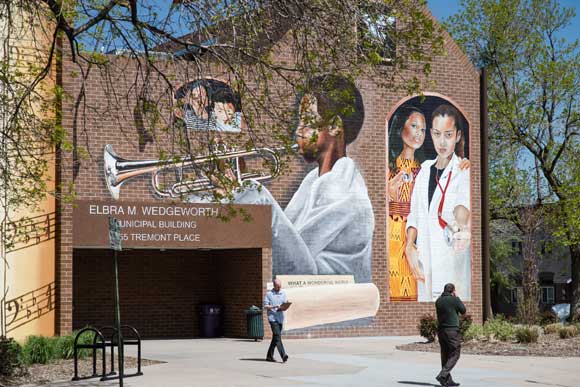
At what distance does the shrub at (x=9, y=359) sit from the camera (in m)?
17.1

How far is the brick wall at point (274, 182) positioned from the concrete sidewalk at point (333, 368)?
3154mm

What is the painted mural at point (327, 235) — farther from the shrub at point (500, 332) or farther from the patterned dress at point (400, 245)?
the shrub at point (500, 332)

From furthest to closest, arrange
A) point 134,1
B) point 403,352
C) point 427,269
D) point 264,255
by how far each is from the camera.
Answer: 1. point 427,269
2. point 264,255
3. point 403,352
4. point 134,1

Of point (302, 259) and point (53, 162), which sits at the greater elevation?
point (53, 162)

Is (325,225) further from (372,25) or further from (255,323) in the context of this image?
(372,25)

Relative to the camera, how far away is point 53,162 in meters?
24.2

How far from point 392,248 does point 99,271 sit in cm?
835

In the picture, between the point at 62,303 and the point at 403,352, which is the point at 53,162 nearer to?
the point at 62,303

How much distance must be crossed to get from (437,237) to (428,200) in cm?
111

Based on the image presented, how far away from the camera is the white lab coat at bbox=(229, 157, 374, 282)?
91.6 feet

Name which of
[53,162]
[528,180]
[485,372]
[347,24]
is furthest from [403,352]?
[528,180]

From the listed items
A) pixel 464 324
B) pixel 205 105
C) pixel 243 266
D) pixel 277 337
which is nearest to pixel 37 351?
pixel 277 337

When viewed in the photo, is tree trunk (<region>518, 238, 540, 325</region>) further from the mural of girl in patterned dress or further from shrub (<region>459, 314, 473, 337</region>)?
shrub (<region>459, 314, 473, 337</region>)

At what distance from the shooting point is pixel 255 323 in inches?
1074
